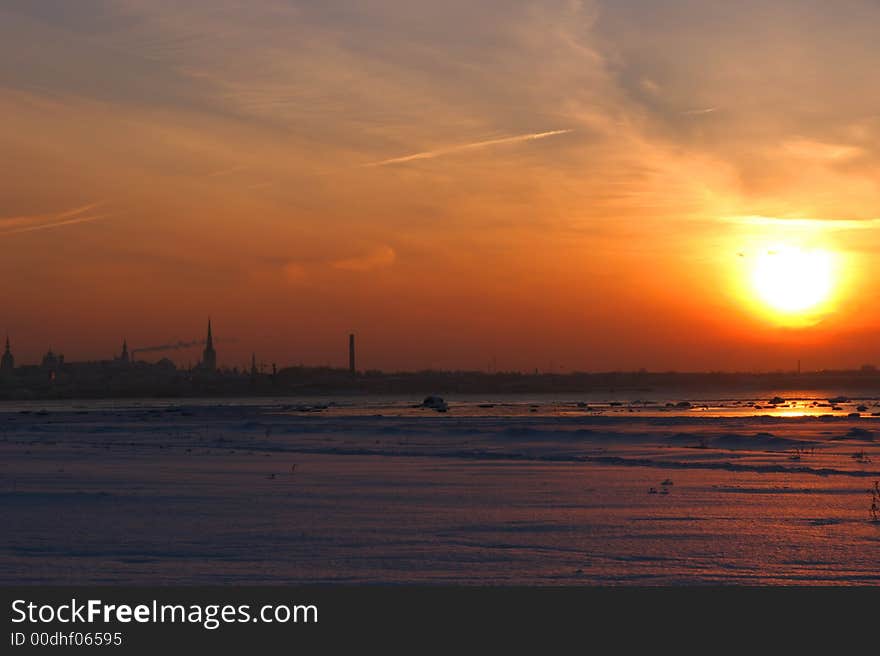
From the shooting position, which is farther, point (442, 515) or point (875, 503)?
point (875, 503)

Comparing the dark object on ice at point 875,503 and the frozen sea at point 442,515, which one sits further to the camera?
the dark object on ice at point 875,503

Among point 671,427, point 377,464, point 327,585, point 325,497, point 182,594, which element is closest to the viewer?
point 182,594

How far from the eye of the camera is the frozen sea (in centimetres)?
1515

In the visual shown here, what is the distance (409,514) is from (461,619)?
9619 millimetres

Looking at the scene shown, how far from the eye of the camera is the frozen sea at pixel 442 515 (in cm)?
1515

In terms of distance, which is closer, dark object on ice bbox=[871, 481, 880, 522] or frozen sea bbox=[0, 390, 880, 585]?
frozen sea bbox=[0, 390, 880, 585]

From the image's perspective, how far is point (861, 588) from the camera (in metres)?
13.7

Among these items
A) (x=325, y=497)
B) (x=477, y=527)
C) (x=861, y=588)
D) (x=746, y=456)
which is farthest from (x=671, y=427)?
(x=861, y=588)

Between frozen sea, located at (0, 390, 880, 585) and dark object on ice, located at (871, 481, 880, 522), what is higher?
frozen sea, located at (0, 390, 880, 585)

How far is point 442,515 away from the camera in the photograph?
2134cm

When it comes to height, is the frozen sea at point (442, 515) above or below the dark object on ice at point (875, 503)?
above

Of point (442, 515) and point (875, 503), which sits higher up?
point (442, 515)

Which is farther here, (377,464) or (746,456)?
(746,456)

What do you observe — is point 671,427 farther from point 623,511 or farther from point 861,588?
point 861,588
